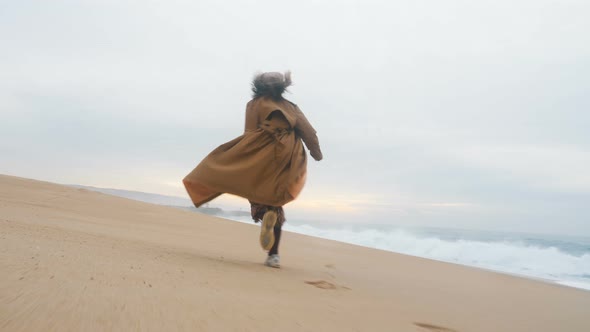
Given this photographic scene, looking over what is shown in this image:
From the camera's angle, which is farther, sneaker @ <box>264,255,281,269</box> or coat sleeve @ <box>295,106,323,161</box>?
coat sleeve @ <box>295,106,323,161</box>

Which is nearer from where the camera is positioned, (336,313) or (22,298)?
(22,298)

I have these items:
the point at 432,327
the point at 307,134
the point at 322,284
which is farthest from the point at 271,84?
the point at 432,327

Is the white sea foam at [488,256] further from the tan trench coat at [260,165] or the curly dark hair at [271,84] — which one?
the curly dark hair at [271,84]

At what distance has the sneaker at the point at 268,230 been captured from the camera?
3.66 meters

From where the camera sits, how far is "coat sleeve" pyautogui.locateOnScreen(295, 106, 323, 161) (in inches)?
158

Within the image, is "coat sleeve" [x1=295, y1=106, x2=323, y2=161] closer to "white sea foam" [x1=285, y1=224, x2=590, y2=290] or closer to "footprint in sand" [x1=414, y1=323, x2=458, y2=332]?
"footprint in sand" [x1=414, y1=323, x2=458, y2=332]

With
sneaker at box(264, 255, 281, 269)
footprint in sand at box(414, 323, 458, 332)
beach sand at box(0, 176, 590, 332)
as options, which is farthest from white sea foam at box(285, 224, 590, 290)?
footprint in sand at box(414, 323, 458, 332)

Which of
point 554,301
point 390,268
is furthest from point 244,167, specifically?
point 554,301

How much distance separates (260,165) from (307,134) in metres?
0.57

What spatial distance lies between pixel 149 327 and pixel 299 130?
9.74 ft

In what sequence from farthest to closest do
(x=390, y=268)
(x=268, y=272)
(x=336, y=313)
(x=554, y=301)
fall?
(x=390, y=268), (x=554, y=301), (x=268, y=272), (x=336, y=313)

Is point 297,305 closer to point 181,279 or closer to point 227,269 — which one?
point 181,279

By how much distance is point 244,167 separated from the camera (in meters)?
3.81

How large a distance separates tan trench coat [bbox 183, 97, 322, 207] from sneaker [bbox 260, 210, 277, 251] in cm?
14
